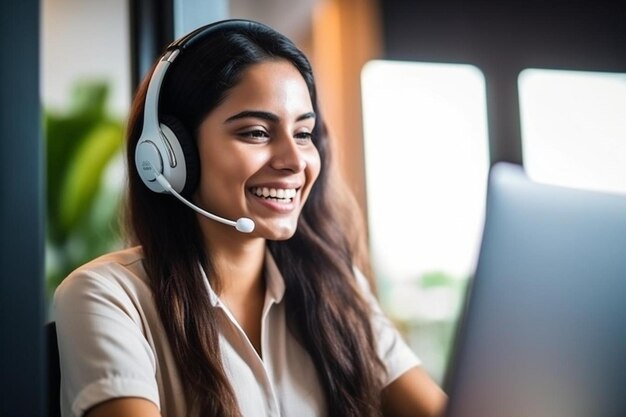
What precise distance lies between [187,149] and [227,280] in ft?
0.76

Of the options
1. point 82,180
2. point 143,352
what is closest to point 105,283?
point 143,352

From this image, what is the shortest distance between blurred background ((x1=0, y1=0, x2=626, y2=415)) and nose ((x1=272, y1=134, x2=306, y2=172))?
1914 millimetres

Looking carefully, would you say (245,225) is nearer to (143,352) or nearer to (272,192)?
(272,192)

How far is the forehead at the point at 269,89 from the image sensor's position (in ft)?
3.64

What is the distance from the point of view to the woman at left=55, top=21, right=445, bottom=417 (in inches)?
39.3

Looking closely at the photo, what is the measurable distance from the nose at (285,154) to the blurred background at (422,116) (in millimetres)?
1914

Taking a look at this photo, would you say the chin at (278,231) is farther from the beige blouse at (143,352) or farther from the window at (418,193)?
the window at (418,193)

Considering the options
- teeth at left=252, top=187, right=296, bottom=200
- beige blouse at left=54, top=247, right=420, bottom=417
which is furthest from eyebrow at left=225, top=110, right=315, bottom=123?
beige blouse at left=54, top=247, right=420, bottom=417

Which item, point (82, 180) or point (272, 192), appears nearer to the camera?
point (272, 192)

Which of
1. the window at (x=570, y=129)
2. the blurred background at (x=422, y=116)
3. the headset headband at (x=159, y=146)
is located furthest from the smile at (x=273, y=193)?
the window at (x=570, y=129)

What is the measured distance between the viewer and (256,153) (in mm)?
1101

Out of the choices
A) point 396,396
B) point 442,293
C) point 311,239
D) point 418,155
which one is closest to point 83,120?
point 418,155

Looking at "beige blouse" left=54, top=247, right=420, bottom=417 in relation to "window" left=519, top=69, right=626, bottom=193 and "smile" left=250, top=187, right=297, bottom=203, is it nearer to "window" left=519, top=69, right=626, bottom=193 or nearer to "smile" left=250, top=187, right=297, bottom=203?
"smile" left=250, top=187, right=297, bottom=203

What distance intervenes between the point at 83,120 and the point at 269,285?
228 centimetres
